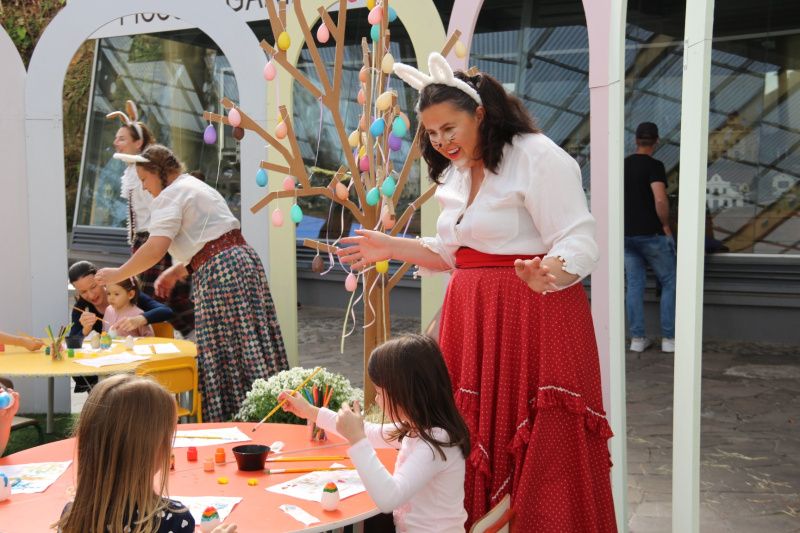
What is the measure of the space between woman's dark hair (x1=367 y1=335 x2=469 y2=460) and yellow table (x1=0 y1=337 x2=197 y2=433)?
96.5 inches

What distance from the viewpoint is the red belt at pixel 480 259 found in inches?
107

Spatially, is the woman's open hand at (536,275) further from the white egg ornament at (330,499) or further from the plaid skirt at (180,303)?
the plaid skirt at (180,303)

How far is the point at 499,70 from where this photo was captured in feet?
37.6

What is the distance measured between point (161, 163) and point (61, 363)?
118 cm

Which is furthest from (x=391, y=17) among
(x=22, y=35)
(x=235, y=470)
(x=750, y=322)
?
(x=22, y=35)

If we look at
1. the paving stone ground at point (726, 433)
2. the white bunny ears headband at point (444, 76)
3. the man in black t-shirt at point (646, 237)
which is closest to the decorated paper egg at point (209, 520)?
the white bunny ears headband at point (444, 76)

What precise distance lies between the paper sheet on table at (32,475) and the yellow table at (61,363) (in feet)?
5.92

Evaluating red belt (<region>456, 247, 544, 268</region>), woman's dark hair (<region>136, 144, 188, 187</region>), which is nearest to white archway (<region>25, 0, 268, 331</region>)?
woman's dark hair (<region>136, 144, 188, 187</region>)

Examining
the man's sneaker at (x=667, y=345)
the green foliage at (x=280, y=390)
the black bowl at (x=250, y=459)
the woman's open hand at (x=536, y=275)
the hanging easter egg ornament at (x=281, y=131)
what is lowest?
the man's sneaker at (x=667, y=345)

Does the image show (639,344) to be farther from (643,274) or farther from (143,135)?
(143,135)

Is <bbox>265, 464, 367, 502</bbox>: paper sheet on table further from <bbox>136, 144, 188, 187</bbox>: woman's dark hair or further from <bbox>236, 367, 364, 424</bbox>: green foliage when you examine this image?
<bbox>136, 144, 188, 187</bbox>: woman's dark hair

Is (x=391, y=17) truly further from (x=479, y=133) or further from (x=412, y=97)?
(x=412, y=97)

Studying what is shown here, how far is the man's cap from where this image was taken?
785 centimetres

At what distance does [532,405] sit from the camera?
2.71 metres
